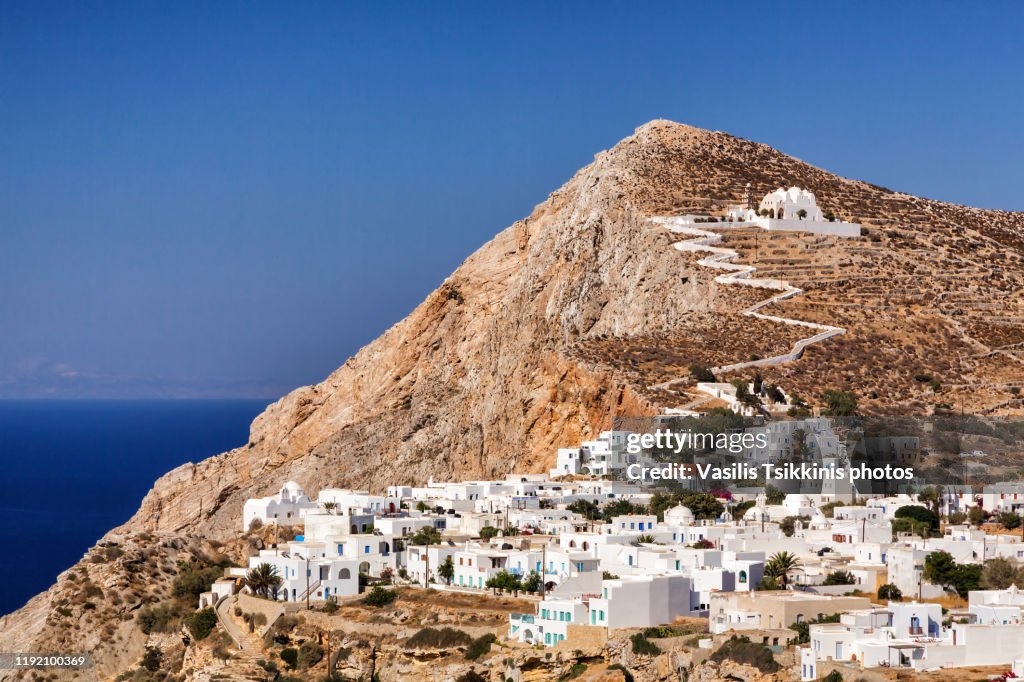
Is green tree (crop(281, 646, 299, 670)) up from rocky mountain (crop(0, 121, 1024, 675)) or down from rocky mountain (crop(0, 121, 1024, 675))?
down

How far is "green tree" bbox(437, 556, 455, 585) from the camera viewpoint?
135ft

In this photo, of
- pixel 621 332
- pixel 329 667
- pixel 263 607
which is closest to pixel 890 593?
→ pixel 329 667

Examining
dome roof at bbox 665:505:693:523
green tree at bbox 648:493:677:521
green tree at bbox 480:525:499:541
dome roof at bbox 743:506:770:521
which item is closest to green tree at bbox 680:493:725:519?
green tree at bbox 648:493:677:521

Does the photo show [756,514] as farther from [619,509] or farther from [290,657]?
[290,657]

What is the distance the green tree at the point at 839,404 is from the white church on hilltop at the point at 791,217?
2676 centimetres

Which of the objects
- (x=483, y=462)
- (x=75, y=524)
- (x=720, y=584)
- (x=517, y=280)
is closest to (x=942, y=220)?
(x=517, y=280)

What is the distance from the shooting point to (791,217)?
300 feet

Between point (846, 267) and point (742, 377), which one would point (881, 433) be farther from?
point (846, 267)

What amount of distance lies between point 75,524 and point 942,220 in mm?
57103

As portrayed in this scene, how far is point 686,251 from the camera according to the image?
8506cm

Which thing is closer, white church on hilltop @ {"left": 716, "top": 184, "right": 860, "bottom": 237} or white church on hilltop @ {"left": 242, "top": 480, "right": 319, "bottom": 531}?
white church on hilltop @ {"left": 242, "top": 480, "right": 319, "bottom": 531}

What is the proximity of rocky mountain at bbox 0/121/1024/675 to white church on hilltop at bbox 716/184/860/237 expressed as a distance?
1474mm

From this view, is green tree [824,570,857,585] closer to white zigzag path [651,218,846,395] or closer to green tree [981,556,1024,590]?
green tree [981,556,1024,590]

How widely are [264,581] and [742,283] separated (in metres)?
42.4
